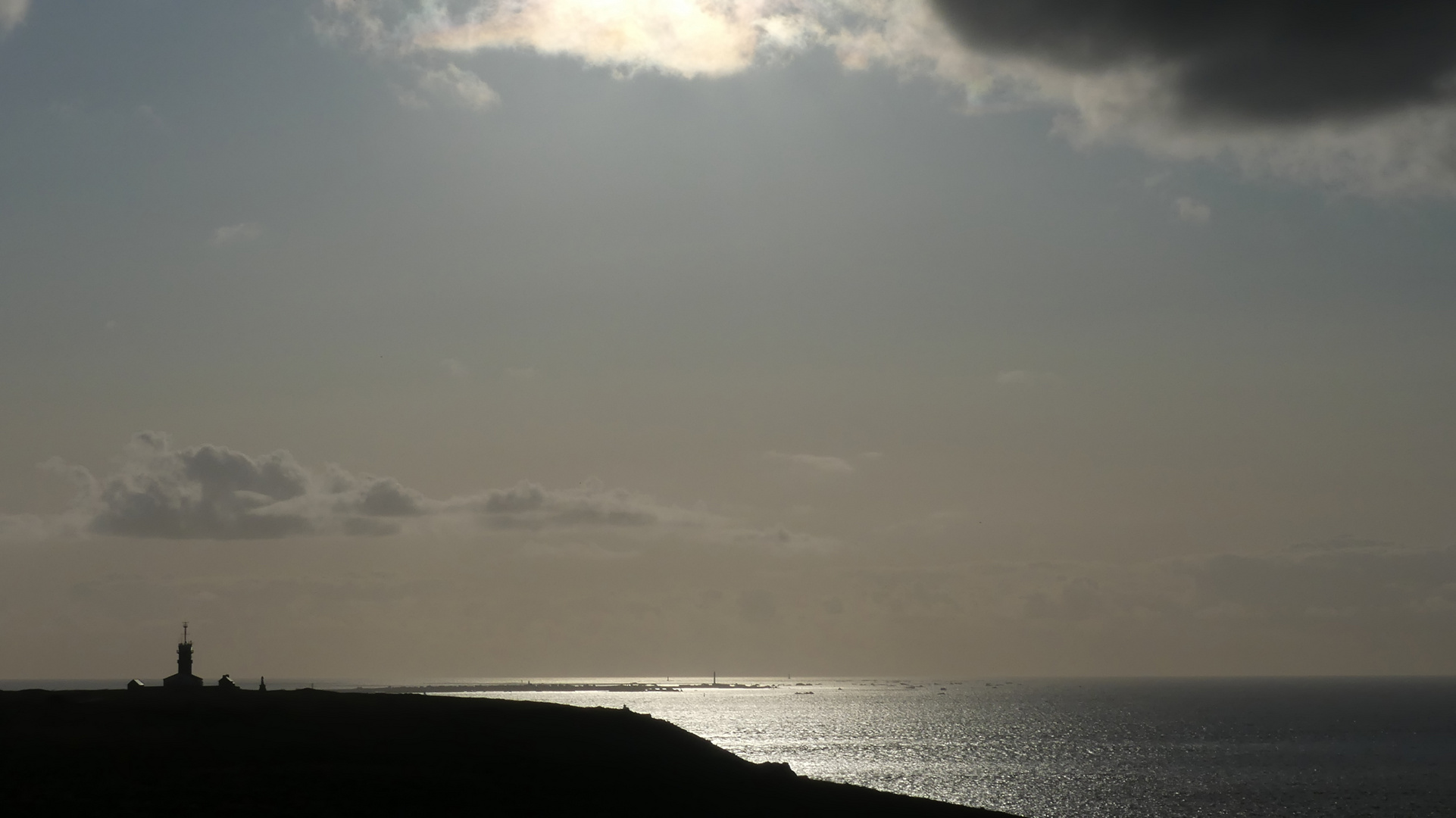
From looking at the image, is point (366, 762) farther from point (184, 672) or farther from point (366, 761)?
point (184, 672)

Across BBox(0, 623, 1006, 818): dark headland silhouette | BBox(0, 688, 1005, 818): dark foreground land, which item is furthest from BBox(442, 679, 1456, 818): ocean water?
BBox(0, 688, 1005, 818): dark foreground land

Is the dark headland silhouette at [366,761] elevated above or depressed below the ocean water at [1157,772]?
above

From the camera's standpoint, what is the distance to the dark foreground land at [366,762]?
3759 cm

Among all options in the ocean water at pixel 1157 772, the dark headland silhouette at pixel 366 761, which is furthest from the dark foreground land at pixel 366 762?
the ocean water at pixel 1157 772

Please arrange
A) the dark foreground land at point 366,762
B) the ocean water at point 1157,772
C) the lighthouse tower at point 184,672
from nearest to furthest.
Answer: the dark foreground land at point 366,762 < the lighthouse tower at point 184,672 < the ocean water at point 1157,772

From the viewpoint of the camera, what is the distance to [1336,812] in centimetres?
10044

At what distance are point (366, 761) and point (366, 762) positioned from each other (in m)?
0.10

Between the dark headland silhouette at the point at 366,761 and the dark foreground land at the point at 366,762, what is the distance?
0.24ft

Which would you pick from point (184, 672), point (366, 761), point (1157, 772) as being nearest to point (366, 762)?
point (366, 761)

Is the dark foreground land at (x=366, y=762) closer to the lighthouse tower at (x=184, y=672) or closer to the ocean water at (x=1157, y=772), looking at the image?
the lighthouse tower at (x=184, y=672)

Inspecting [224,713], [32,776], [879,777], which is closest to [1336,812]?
[879,777]

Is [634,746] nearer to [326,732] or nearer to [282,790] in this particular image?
[326,732]

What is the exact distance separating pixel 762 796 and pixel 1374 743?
162750 mm

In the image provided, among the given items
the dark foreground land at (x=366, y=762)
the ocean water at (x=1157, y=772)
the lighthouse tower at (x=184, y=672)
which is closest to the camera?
the dark foreground land at (x=366, y=762)
